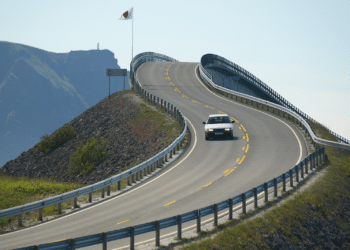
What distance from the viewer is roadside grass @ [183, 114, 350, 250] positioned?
520 inches

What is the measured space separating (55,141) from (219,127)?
20.4 metres

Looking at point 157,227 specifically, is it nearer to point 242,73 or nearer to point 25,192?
point 25,192

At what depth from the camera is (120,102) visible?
158ft

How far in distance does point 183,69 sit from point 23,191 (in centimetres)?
4720

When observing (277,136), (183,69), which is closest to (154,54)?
(183,69)

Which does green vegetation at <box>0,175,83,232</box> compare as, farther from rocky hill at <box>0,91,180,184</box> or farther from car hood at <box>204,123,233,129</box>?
car hood at <box>204,123,233,129</box>

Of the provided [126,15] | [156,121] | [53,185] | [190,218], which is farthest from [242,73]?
[190,218]

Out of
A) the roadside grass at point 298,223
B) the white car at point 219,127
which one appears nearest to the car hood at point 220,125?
the white car at point 219,127

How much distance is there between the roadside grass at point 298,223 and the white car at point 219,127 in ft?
32.5

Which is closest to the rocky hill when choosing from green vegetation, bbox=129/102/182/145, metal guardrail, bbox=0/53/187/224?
green vegetation, bbox=129/102/182/145

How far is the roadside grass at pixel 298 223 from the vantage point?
1320cm

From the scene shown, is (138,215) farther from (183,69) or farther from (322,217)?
(183,69)

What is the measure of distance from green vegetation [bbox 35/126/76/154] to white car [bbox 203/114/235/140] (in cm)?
1890

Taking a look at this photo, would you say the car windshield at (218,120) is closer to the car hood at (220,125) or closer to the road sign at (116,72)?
the car hood at (220,125)
